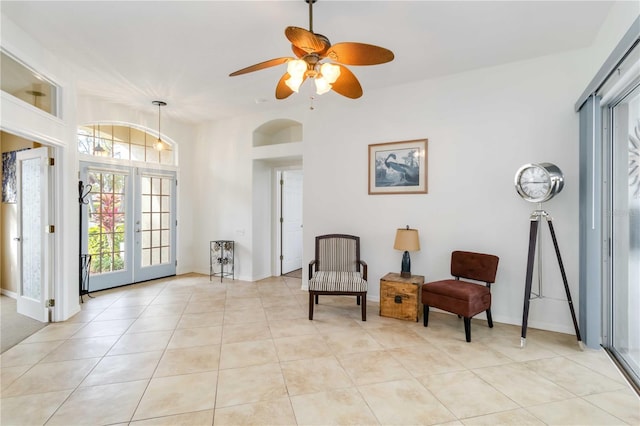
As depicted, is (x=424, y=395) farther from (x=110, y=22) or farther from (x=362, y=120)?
(x=110, y=22)

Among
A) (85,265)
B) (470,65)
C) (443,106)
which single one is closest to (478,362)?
(443,106)

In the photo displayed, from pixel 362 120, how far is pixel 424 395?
3307 mm

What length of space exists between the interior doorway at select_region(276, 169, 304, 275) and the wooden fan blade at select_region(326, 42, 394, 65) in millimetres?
3699

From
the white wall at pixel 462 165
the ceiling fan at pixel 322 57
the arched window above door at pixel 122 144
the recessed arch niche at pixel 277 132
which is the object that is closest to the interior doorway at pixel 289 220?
the recessed arch niche at pixel 277 132

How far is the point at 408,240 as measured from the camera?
141 inches

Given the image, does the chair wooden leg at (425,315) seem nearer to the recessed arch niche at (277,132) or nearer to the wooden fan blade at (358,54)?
the wooden fan blade at (358,54)

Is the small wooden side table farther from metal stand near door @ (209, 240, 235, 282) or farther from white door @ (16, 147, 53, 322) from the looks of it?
white door @ (16, 147, 53, 322)

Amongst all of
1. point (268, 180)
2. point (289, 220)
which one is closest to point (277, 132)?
point (268, 180)

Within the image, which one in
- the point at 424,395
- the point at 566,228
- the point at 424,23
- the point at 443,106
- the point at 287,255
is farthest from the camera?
the point at 287,255

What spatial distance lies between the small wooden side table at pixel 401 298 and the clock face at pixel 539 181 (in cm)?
143

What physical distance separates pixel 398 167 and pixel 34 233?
4.36 meters

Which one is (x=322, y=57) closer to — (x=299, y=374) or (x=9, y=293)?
(x=299, y=374)

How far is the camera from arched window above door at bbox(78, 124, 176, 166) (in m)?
4.62

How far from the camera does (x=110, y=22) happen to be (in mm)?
2648
